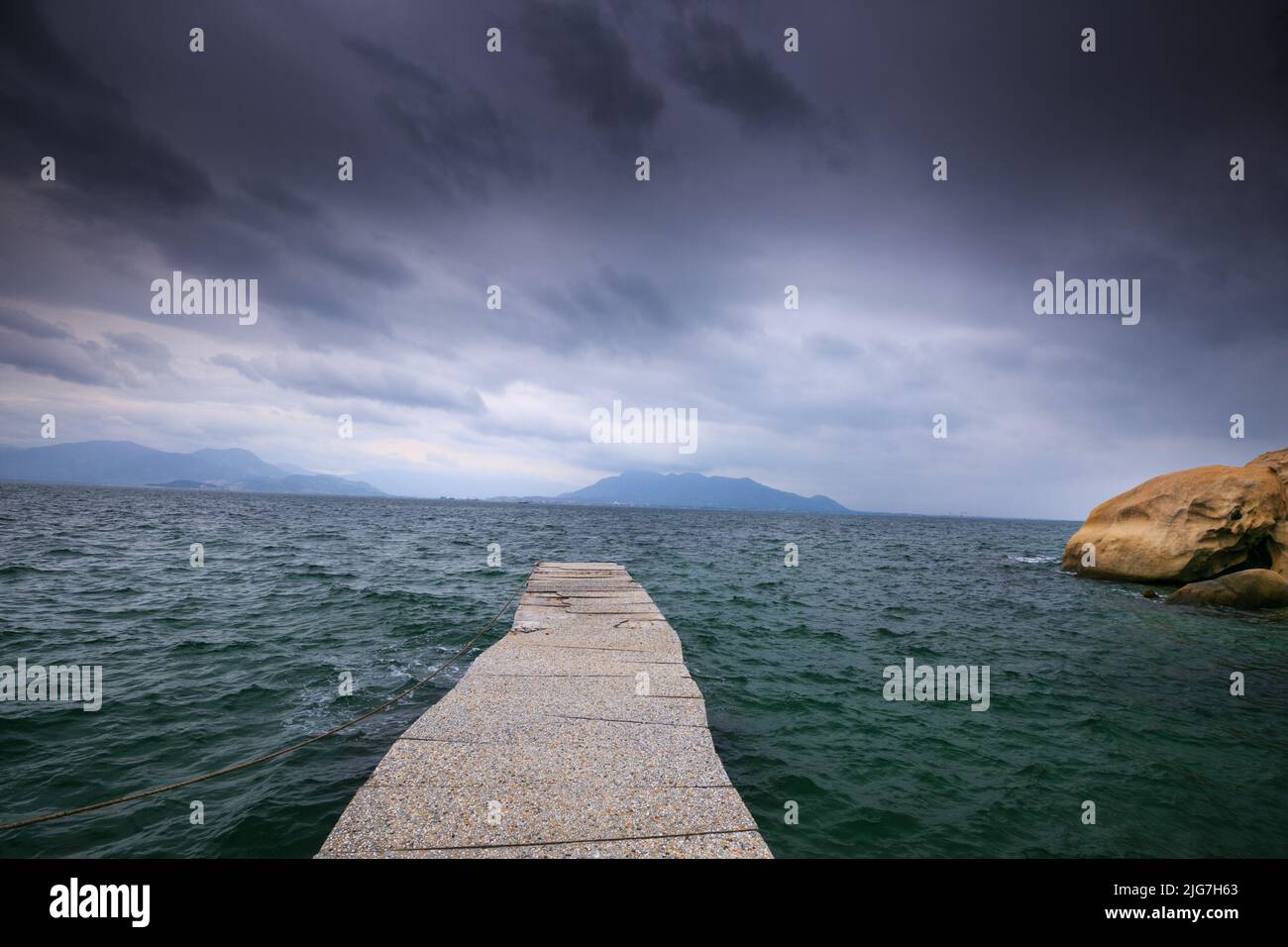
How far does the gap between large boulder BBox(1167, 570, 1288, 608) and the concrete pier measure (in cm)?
2904

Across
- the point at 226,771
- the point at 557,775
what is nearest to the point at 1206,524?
the point at 557,775

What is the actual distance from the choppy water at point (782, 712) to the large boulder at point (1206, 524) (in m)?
4.93

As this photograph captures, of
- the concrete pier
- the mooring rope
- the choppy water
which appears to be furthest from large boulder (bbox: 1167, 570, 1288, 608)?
the mooring rope

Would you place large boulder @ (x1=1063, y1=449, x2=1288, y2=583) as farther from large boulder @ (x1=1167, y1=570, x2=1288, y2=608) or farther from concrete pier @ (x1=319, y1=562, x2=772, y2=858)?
concrete pier @ (x1=319, y1=562, x2=772, y2=858)

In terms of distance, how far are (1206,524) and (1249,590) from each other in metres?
3.82

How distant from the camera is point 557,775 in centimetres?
647

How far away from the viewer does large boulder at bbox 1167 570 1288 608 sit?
74.8ft

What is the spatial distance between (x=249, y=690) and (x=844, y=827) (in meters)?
12.7

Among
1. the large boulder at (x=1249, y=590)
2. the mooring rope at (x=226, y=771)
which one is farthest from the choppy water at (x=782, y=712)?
the large boulder at (x=1249, y=590)

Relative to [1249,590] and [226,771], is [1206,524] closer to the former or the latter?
[1249,590]

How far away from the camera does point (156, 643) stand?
45.6 ft

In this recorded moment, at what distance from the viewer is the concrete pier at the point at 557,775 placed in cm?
→ 513

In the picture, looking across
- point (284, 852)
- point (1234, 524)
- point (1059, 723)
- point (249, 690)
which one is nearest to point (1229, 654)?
point (1059, 723)
